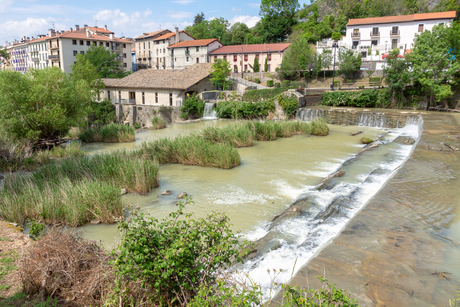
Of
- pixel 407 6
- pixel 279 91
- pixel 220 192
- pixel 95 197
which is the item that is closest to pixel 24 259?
pixel 95 197

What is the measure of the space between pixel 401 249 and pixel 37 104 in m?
17.5

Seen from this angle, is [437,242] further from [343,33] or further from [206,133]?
[343,33]

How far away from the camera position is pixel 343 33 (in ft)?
211

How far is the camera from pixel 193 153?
1441cm

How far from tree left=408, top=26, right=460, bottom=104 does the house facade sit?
25418mm

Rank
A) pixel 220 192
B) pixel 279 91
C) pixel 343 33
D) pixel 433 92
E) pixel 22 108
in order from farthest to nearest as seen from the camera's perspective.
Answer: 1. pixel 343 33
2. pixel 279 91
3. pixel 433 92
4. pixel 22 108
5. pixel 220 192

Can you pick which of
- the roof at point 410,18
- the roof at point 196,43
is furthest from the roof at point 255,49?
the roof at point 410,18

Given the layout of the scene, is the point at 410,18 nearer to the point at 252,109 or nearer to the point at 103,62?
the point at 252,109

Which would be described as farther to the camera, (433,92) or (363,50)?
(363,50)

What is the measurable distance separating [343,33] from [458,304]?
68.3 meters

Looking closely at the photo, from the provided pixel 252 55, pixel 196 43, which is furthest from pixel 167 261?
pixel 196 43

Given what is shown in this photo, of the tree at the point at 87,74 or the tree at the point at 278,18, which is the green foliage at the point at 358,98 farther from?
the tree at the point at 278,18

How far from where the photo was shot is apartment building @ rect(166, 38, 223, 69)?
57.0 m

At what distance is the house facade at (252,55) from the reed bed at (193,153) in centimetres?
3934
